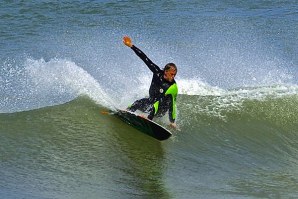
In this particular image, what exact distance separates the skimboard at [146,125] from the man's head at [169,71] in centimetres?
84

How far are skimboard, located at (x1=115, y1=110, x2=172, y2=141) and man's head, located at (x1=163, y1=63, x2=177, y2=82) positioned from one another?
2.76 feet

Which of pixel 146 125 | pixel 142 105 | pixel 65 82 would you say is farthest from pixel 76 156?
pixel 65 82

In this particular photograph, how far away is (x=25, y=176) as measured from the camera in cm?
807

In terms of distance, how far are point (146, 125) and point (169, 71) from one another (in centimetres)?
98

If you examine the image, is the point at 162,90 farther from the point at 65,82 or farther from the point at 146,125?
the point at 65,82

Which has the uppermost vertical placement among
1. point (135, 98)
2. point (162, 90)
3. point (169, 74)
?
point (135, 98)

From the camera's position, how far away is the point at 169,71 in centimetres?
1005

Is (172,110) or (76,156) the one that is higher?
(172,110)

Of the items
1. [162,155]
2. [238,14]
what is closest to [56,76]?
[162,155]

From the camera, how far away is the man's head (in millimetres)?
10039

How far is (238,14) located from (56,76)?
1208 centimetres

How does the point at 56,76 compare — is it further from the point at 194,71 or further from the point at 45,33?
the point at 45,33

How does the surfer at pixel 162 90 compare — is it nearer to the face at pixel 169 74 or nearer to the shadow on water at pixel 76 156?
the face at pixel 169 74

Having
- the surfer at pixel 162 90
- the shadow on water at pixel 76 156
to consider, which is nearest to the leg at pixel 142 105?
the surfer at pixel 162 90
